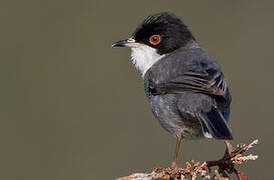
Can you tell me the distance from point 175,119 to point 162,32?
3.57 feet

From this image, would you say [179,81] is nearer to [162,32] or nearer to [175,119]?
[175,119]

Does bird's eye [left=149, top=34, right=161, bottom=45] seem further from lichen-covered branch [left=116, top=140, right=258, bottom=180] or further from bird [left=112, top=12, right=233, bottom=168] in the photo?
lichen-covered branch [left=116, top=140, right=258, bottom=180]

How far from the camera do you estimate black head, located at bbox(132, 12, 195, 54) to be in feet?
19.3

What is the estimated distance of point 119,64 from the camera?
9977 millimetres

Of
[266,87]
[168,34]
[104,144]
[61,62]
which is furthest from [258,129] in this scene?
[61,62]

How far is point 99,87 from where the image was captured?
9.50 meters

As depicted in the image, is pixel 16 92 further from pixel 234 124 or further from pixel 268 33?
pixel 268 33

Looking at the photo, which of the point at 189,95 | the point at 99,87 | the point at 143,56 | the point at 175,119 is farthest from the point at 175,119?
the point at 99,87

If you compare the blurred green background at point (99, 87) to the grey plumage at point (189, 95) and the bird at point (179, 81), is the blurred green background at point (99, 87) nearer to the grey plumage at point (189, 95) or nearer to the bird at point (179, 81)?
the bird at point (179, 81)

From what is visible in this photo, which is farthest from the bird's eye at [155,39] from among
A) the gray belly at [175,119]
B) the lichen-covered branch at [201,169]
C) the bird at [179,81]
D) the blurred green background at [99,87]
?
the blurred green background at [99,87]

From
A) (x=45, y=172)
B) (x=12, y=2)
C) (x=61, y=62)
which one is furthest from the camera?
(x=12, y=2)

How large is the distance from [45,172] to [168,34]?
3020mm

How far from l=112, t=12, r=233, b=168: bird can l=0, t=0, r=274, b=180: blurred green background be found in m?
2.24

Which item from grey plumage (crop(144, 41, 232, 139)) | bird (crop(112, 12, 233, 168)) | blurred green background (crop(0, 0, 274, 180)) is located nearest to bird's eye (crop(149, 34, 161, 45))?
bird (crop(112, 12, 233, 168))
